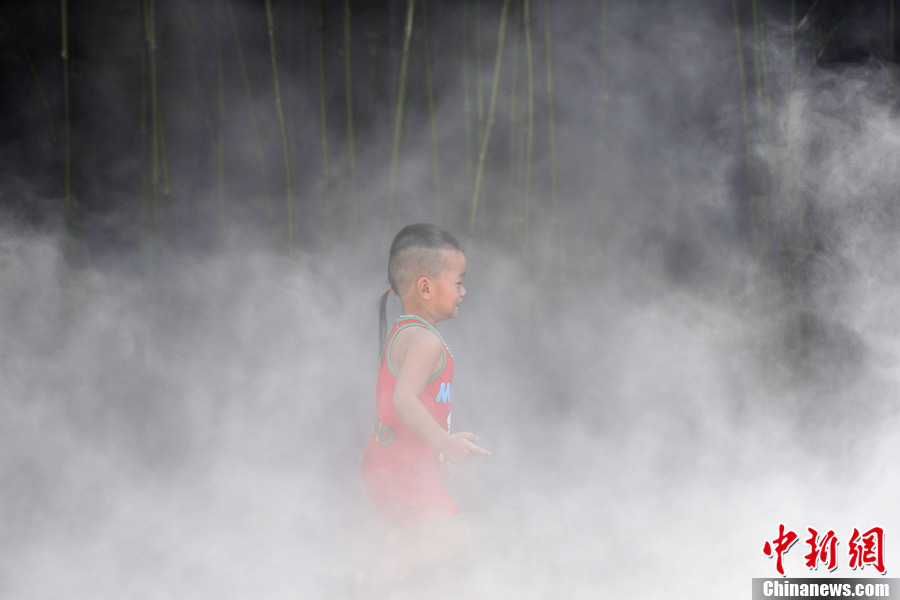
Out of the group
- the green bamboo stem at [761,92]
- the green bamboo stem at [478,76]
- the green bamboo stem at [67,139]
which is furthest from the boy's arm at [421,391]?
the green bamboo stem at [761,92]

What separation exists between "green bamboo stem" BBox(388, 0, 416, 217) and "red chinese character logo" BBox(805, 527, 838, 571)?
1345 millimetres

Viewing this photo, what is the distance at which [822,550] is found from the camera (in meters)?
2.10

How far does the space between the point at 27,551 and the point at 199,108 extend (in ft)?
3.82

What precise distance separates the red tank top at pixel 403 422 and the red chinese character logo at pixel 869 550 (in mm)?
1066

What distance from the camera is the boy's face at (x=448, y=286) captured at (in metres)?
1.83

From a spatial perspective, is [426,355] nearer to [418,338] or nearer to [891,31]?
[418,338]

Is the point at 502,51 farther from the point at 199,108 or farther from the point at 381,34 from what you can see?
the point at 199,108

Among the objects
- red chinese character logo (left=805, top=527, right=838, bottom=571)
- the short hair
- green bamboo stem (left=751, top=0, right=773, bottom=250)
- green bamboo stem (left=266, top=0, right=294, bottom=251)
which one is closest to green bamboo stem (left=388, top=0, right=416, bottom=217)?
green bamboo stem (left=266, top=0, right=294, bottom=251)

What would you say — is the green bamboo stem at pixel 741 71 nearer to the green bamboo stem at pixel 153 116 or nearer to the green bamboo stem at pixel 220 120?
the green bamboo stem at pixel 220 120

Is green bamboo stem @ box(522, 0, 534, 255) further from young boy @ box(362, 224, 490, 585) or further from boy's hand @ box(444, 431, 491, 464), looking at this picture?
boy's hand @ box(444, 431, 491, 464)

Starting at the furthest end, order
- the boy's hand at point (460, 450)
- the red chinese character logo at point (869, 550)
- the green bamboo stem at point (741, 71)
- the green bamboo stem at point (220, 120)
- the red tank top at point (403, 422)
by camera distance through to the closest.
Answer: the green bamboo stem at point (741, 71), the green bamboo stem at point (220, 120), the red chinese character logo at point (869, 550), the red tank top at point (403, 422), the boy's hand at point (460, 450)

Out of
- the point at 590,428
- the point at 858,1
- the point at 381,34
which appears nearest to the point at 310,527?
the point at 590,428

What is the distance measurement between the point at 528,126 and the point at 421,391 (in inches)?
34.1

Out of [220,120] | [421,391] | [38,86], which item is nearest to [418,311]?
[421,391]
